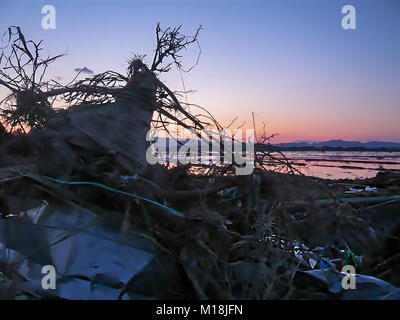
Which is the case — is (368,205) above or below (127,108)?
below

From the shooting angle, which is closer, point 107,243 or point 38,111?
point 107,243

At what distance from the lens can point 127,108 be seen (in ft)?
5.22

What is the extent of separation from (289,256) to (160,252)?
20.4 inches

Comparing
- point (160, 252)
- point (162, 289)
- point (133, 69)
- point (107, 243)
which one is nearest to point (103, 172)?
point (107, 243)

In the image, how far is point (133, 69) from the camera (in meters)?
1.81

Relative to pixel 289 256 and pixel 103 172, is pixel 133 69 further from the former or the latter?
pixel 289 256

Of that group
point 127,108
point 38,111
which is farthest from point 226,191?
point 38,111

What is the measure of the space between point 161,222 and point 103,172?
0.39 metres

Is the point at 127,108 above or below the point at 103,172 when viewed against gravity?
above
